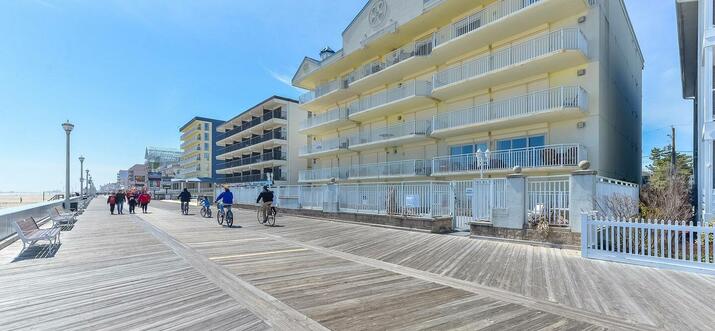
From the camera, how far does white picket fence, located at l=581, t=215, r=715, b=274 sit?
6043mm

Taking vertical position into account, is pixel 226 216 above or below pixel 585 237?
below

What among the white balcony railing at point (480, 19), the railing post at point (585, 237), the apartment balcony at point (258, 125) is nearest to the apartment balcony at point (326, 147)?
the apartment balcony at point (258, 125)

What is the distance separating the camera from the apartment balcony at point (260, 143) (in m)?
40.6

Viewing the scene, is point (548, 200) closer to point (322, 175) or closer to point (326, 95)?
point (322, 175)

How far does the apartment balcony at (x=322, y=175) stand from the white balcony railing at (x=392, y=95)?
5.40 metres

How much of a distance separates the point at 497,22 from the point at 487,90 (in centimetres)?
371

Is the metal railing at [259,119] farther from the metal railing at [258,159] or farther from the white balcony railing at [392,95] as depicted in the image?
the white balcony railing at [392,95]

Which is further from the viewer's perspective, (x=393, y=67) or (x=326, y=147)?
(x=326, y=147)

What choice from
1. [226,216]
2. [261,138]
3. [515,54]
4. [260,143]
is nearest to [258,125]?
[261,138]

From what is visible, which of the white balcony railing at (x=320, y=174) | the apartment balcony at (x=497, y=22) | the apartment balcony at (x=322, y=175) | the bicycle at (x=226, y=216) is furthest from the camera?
the white balcony railing at (x=320, y=174)

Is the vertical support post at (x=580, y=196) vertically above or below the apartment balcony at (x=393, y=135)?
below

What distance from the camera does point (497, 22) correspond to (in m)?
16.8

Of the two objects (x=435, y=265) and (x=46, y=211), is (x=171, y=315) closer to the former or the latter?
(x=435, y=265)

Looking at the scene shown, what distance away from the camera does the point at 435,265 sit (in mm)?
6758
